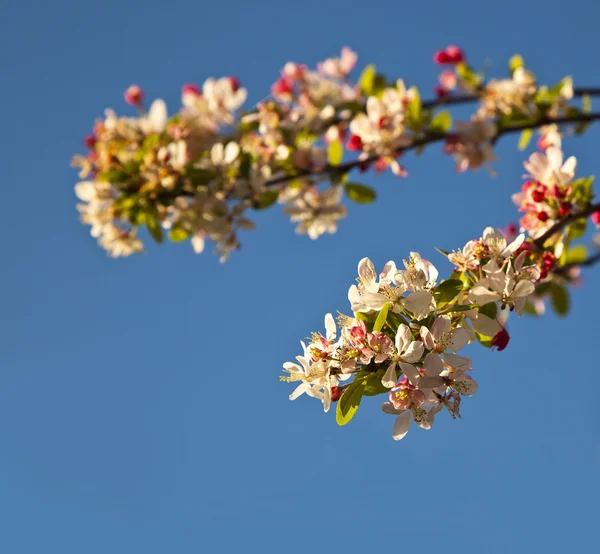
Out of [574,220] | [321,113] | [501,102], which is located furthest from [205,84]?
[574,220]

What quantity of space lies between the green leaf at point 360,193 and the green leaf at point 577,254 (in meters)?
1.16

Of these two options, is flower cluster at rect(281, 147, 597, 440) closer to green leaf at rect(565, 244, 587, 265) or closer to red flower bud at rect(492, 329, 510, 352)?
red flower bud at rect(492, 329, 510, 352)

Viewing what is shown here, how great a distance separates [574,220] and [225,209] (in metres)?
1.37

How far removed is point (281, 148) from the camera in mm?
2959

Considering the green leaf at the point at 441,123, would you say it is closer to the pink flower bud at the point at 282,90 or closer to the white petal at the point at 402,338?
the pink flower bud at the point at 282,90

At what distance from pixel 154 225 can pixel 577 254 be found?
83.2 inches

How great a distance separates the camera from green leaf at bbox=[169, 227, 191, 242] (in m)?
2.90

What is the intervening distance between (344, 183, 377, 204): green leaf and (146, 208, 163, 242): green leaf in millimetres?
840

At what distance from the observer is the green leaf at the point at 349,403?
1.79 meters

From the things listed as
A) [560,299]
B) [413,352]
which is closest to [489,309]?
[413,352]

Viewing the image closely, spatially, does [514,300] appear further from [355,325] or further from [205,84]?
[205,84]

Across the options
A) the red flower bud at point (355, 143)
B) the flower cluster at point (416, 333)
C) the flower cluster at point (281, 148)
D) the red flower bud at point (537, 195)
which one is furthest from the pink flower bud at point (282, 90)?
the flower cluster at point (416, 333)

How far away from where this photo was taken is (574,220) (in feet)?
7.81

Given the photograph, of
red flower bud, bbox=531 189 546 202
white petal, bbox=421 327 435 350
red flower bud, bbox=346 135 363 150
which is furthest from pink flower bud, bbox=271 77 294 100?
white petal, bbox=421 327 435 350
